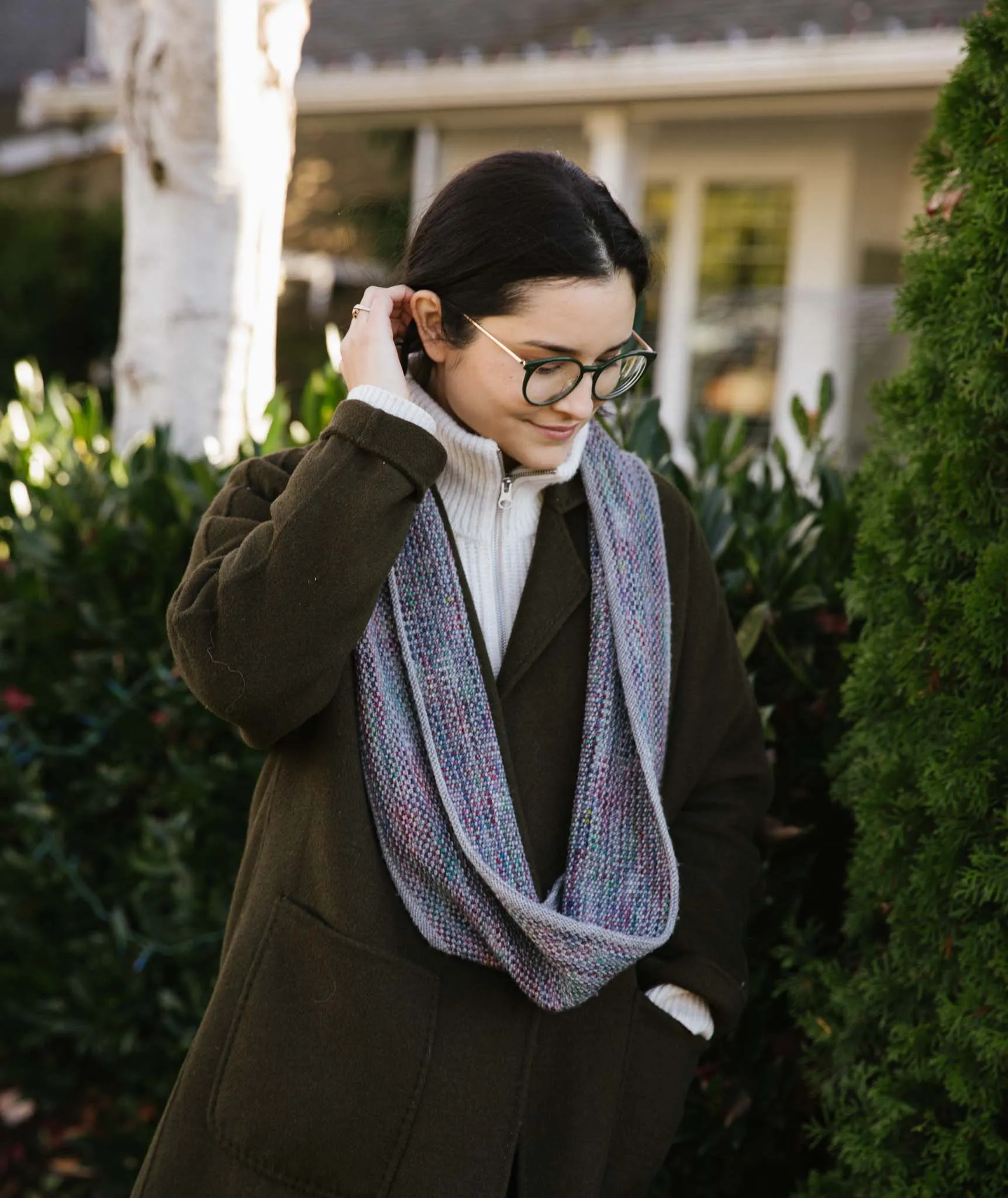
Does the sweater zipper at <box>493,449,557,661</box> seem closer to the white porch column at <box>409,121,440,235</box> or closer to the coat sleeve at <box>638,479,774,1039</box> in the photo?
the coat sleeve at <box>638,479,774,1039</box>

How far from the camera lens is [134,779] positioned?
3.36 metres

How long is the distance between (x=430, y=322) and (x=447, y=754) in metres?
0.60

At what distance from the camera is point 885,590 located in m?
2.20

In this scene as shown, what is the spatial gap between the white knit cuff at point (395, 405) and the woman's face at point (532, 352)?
0.31 feet

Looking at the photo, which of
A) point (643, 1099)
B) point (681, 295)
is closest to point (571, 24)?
point (681, 295)

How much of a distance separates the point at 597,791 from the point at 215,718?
4.85 ft

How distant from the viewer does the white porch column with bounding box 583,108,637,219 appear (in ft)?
28.4

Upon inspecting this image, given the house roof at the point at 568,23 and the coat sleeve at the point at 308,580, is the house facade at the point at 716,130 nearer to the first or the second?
the house roof at the point at 568,23

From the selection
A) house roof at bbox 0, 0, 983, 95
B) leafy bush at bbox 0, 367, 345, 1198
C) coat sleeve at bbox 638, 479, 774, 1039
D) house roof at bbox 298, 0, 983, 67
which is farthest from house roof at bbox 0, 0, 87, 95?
Result: coat sleeve at bbox 638, 479, 774, 1039

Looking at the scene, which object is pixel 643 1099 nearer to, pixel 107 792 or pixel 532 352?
pixel 532 352

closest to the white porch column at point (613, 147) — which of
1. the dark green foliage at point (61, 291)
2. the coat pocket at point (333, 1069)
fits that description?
the dark green foliage at point (61, 291)

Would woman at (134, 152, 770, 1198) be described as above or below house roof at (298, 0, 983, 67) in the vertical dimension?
below

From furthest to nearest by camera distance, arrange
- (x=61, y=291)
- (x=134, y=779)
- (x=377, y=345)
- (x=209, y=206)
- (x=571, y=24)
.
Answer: (x=61, y=291)
(x=571, y=24)
(x=209, y=206)
(x=134, y=779)
(x=377, y=345)

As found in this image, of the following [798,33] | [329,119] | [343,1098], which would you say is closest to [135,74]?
[343,1098]
